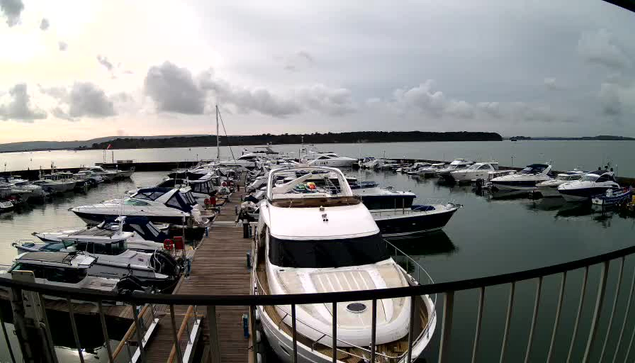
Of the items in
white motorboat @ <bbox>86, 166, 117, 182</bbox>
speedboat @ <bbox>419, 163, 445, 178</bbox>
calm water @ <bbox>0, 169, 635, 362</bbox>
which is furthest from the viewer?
speedboat @ <bbox>419, 163, 445, 178</bbox>

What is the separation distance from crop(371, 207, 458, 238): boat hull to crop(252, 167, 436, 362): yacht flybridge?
30.6 ft

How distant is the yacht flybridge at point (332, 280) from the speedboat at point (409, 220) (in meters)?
9.36

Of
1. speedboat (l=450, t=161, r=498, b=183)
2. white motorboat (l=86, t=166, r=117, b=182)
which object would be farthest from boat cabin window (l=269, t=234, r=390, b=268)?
white motorboat (l=86, t=166, r=117, b=182)

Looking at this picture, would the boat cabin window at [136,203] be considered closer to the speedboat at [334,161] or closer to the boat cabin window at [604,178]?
the speedboat at [334,161]

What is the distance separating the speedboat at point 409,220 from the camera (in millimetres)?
18359

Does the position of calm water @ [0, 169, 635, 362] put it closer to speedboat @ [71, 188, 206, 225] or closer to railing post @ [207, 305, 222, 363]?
speedboat @ [71, 188, 206, 225]

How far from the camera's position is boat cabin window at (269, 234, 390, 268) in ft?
23.8

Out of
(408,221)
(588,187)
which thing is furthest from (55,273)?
(588,187)

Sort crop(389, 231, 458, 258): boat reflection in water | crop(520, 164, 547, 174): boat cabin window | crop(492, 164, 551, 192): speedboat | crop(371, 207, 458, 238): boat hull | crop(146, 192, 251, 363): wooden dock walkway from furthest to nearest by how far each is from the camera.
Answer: crop(520, 164, 547, 174): boat cabin window → crop(492, 164, 551, 192): speedboat → crop(371, 207, 458, 238): boat hull → crop(389, 231, 458, 258): boat reflection in water → crop(146, 192, 251, 363): wooden dock walkway

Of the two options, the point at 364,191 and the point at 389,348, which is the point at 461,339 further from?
the point at 364,191

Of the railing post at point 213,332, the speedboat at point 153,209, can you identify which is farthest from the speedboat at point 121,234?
the railing post at point 213,332

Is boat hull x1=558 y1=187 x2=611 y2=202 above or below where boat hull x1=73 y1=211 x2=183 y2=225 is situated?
above

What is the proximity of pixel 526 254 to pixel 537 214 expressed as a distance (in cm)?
1113

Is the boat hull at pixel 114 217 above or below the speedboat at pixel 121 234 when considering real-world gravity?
below
